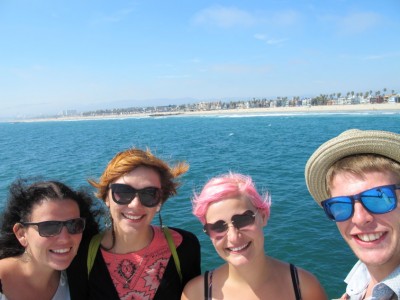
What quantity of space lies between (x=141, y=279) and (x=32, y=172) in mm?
28594

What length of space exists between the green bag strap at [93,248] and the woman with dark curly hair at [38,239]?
0.15m

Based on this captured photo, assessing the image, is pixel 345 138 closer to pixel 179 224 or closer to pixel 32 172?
pixel 179 224

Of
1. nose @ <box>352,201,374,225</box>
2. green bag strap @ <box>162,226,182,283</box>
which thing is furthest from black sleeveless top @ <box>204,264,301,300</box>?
nose @ <box>352,201,374,225</box>

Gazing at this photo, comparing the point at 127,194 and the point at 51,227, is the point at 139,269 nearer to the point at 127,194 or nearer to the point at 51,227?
the point at 127,194

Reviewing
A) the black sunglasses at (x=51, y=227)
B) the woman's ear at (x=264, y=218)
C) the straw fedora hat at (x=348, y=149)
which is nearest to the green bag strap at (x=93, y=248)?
the black sunglasses at (x=51, y=227)

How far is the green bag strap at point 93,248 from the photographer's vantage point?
311cm

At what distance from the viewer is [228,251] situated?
8.61 ft

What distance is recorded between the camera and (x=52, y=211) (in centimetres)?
301

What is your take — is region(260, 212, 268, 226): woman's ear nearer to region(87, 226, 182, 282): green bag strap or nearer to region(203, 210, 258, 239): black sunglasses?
region(203, 210, 258, 239): black sunglasses

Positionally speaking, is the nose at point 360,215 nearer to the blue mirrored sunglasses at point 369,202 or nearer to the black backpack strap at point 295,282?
the blue mirrored sunglasses at point 369,202

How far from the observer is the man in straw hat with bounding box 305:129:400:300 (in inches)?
78.9

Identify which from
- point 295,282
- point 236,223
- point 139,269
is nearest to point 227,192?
point 236,223

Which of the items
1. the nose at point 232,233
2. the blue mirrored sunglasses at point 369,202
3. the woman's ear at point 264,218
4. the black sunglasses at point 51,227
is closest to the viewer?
the blue mirrored sunglasses at point 369,202

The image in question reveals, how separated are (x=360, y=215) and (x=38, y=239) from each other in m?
2.72
